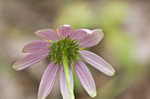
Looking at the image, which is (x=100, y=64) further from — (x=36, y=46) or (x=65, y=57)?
(x=36, y=46)

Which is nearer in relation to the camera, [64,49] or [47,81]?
[47,81]

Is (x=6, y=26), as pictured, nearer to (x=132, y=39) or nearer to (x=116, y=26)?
(x=116, y=26)

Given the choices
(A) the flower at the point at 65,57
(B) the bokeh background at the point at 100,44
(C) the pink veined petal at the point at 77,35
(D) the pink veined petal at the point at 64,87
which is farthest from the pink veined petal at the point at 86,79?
(B) the bokeh background at the point at 100,44

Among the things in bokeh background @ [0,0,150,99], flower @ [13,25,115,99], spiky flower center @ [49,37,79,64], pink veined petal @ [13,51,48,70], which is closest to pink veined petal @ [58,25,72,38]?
flower @ [13,25,115,99]

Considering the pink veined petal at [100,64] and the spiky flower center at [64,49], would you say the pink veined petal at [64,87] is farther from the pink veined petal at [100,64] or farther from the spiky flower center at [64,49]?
the pink veined petal at [100,64]

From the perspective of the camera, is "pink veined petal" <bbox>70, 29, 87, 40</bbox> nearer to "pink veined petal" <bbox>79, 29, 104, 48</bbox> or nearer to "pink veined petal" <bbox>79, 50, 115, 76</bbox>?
"pink veined petal" <bbox>79, 29, 104, 48</bbox>

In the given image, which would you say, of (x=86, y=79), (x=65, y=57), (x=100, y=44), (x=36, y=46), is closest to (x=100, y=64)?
(x=86, y=79)
